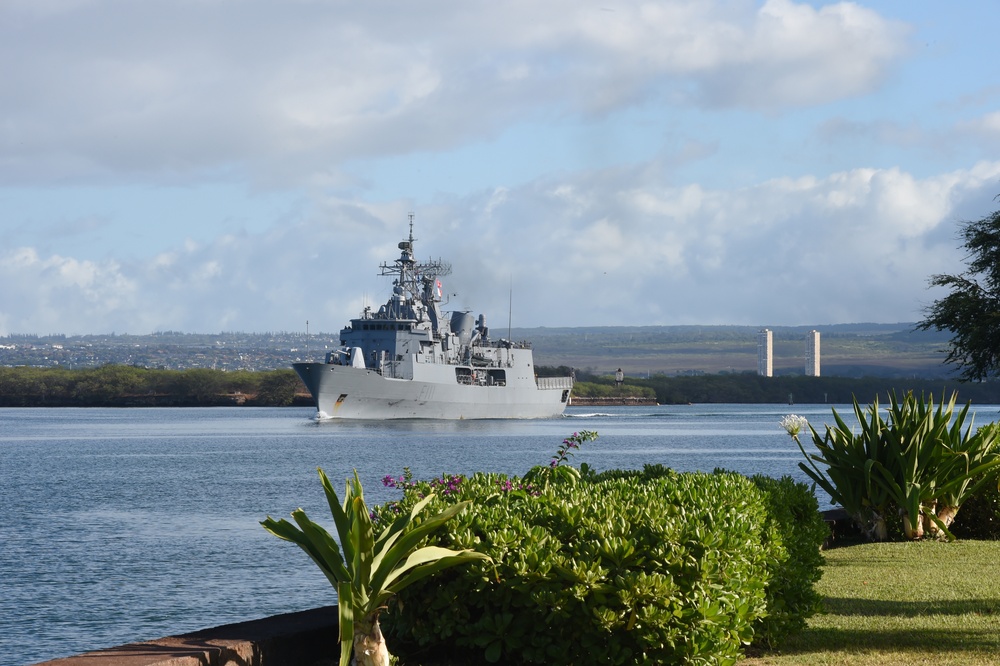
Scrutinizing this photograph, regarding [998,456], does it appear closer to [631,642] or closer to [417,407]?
[631,642]

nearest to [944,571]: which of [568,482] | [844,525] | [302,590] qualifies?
[844,525]

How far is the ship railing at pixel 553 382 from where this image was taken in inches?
3813

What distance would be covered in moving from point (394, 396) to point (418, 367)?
2541mm

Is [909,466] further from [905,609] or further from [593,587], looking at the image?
[593,587]

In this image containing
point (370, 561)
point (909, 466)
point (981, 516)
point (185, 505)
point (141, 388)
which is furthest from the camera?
point (141, 388)

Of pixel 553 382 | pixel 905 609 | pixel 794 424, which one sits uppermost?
pixel 553 382

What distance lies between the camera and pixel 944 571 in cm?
1014

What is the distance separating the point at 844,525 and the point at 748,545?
24.1 ft

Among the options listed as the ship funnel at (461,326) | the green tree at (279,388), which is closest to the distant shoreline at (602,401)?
the green tree at (279,388)

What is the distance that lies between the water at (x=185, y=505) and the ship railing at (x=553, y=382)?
84.6 feet

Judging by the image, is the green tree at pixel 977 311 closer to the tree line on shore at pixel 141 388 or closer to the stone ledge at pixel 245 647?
the stone ledge at pixel 245 647

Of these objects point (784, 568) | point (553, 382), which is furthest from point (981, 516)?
point (553, 382)

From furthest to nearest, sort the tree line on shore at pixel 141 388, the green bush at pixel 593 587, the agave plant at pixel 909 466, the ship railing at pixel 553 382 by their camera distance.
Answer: the tree line on shore at pixel 141 388, the ship railing at pixel 553 382, the agave plant at pixel 909 466, the green bush at pixel 593 587

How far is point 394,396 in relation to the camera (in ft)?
251
